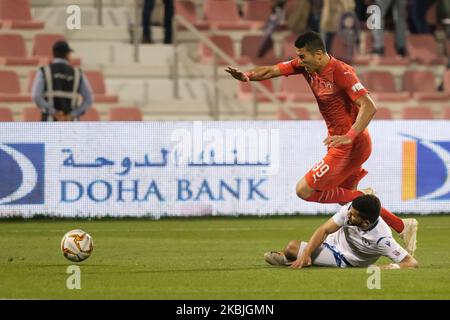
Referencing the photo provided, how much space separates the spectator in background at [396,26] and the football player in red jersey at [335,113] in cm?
1105

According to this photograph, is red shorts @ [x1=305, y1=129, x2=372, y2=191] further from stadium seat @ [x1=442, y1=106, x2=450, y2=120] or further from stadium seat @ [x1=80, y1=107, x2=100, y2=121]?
stadium seat @ [x1=442, y1=106, x2=450, y2=120]

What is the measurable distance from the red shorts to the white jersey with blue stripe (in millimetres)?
1008

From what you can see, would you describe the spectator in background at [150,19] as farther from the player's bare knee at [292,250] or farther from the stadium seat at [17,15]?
the player's bare knee at [292,250]

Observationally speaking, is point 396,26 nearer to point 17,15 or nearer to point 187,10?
point 187,10

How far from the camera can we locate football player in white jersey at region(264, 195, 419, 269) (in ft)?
38.8

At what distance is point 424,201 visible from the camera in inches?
768

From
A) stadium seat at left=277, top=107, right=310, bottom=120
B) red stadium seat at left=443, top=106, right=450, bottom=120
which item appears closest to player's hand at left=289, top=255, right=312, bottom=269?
stadium seat at left=277, top=107, right=310, bottom=120

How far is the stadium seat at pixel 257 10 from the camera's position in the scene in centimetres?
2506

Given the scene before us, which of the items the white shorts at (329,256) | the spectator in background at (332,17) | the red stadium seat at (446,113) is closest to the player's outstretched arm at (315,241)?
the white shorts at (329,256)

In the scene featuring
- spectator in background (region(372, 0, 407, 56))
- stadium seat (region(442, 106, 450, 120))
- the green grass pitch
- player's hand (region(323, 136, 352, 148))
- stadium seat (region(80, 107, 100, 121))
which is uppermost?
spectator in background (region(372, 0, 407, 56))

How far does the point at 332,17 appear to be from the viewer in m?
23.7

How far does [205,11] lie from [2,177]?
7386 mm

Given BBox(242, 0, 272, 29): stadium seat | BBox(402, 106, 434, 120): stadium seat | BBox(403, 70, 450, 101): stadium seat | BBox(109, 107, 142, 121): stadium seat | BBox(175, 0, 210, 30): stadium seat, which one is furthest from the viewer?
BBox(242, 0, 272, 29): stadium seat
